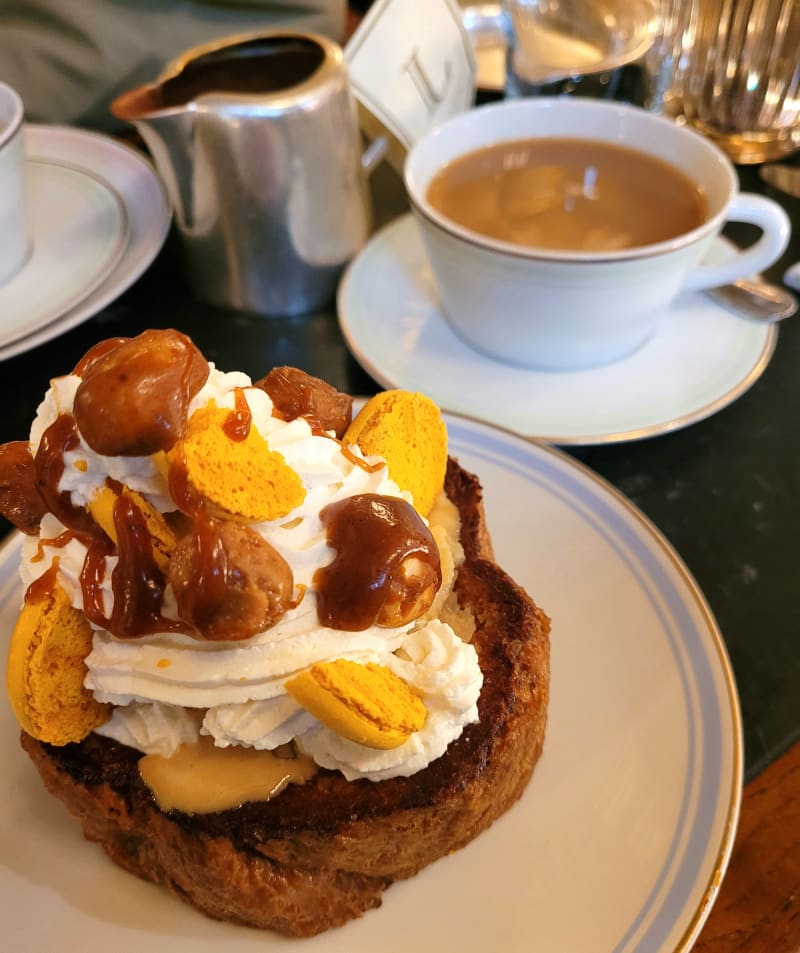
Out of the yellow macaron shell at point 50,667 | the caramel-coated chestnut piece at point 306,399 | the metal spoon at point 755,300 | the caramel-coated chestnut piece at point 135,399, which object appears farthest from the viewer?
the metal spoon at point 755,300

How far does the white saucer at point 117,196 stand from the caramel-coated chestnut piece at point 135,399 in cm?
78

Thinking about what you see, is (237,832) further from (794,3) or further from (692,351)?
(794,3)

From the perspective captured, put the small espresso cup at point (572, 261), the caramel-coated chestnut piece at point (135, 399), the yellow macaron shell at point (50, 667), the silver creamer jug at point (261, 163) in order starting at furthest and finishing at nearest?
the silver creamer jug at point (261, 163) < the small espresso cup at point (572, 261) < the yellow macaron shell at point (50, 667) < the caramel-coated chestnut piece at point (135, 399)

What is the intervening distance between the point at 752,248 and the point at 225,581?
1194 millimetres

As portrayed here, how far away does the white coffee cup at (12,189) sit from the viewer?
4.70ft

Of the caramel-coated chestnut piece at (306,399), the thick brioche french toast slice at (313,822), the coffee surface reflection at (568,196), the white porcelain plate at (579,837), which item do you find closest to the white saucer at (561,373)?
the coffee surface reflection at (568,196)

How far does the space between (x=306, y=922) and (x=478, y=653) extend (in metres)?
0.34

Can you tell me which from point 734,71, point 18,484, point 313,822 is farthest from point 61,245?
point 734,71

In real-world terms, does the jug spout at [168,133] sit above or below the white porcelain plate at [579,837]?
above

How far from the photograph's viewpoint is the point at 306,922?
861mm

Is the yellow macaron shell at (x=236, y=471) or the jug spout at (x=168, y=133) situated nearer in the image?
the yellow macaron shell at (x=236, y=471)

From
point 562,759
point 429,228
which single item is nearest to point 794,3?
point 429,228

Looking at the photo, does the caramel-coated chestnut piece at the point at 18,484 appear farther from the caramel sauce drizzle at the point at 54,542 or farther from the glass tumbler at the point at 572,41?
the glass tumbler at the point at 572,41

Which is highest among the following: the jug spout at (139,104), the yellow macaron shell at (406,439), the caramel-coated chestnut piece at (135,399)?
the caramel-coated chestnut piece at (135,399)
